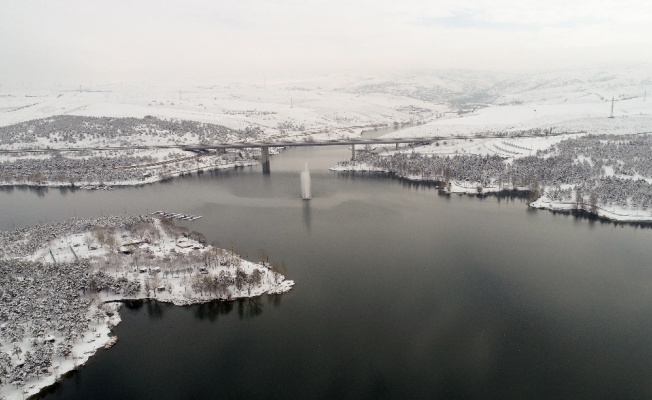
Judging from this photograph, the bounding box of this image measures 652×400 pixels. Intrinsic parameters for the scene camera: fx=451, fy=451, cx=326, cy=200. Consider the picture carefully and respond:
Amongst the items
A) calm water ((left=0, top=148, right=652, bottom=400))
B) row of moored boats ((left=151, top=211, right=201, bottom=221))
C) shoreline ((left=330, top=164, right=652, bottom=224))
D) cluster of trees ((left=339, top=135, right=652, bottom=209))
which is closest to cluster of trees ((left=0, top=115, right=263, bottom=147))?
cluster of trees ((left=339, top=135, right=652, bottom=209))

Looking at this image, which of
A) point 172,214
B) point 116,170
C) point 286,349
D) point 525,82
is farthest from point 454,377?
point 525,82

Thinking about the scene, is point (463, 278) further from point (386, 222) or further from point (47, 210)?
point (47, 210)

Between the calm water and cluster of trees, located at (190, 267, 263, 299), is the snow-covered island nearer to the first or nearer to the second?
cluster of trees, located at (190, 267, 263, 299)

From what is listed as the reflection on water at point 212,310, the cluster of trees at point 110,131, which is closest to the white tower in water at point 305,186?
the reflection on water at point 212,310

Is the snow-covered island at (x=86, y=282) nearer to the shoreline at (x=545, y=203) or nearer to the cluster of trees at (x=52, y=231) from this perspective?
the cluster of trees at (x=52, y=231)

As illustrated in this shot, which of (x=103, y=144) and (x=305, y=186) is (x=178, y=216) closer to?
(x=305, y=186)

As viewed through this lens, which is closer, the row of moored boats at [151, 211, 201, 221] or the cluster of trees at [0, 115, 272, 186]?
the row of moored boats at [151, 211, 201, 221]
